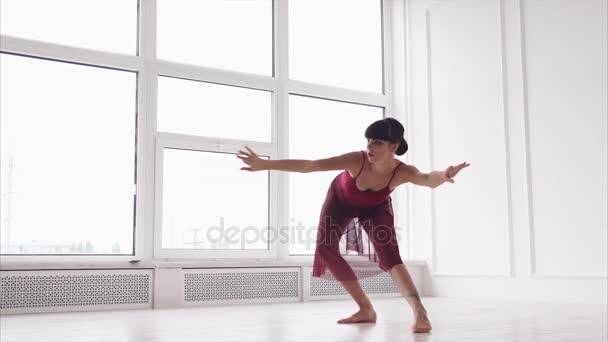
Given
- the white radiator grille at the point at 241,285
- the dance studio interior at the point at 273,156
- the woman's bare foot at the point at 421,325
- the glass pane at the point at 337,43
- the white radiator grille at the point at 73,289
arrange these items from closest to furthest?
1. the woman's bare foot at the point at 421,325
2. the white radiator grille at the point at 73,289
3. the dance studio interior at the point at 273,156
4. the white radiator grille at the point at 241,285
5. the glass pane at the point at 337,43

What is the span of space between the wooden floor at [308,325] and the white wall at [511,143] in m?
0.63

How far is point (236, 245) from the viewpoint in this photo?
6.18 meters

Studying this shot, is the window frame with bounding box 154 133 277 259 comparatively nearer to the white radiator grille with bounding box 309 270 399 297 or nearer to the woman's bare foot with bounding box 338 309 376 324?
the white radiator grille with bounding box 309 270 399 297

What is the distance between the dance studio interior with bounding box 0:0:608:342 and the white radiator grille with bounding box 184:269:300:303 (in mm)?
16

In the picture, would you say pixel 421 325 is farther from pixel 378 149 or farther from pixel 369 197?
pixel 378 149

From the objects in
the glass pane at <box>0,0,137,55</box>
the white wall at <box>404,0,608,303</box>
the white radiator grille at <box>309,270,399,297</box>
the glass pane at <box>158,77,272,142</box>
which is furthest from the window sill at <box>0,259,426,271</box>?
the glass pane at <box>0,0,137,55</box>

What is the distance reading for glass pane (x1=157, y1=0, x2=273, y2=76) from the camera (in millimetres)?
6102

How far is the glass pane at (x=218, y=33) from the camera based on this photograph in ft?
20.0

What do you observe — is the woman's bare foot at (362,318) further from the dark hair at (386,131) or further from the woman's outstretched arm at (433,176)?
the dark hair at (386,131)

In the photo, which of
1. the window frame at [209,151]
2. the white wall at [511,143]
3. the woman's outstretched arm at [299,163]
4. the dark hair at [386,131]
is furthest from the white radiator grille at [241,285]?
the dark hair at [386,131]

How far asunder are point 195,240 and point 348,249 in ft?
7.80

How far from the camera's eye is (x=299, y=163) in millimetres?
3291

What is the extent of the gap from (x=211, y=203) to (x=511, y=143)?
270 cm

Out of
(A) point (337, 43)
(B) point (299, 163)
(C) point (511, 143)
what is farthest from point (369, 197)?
(A) point (337, 43)
